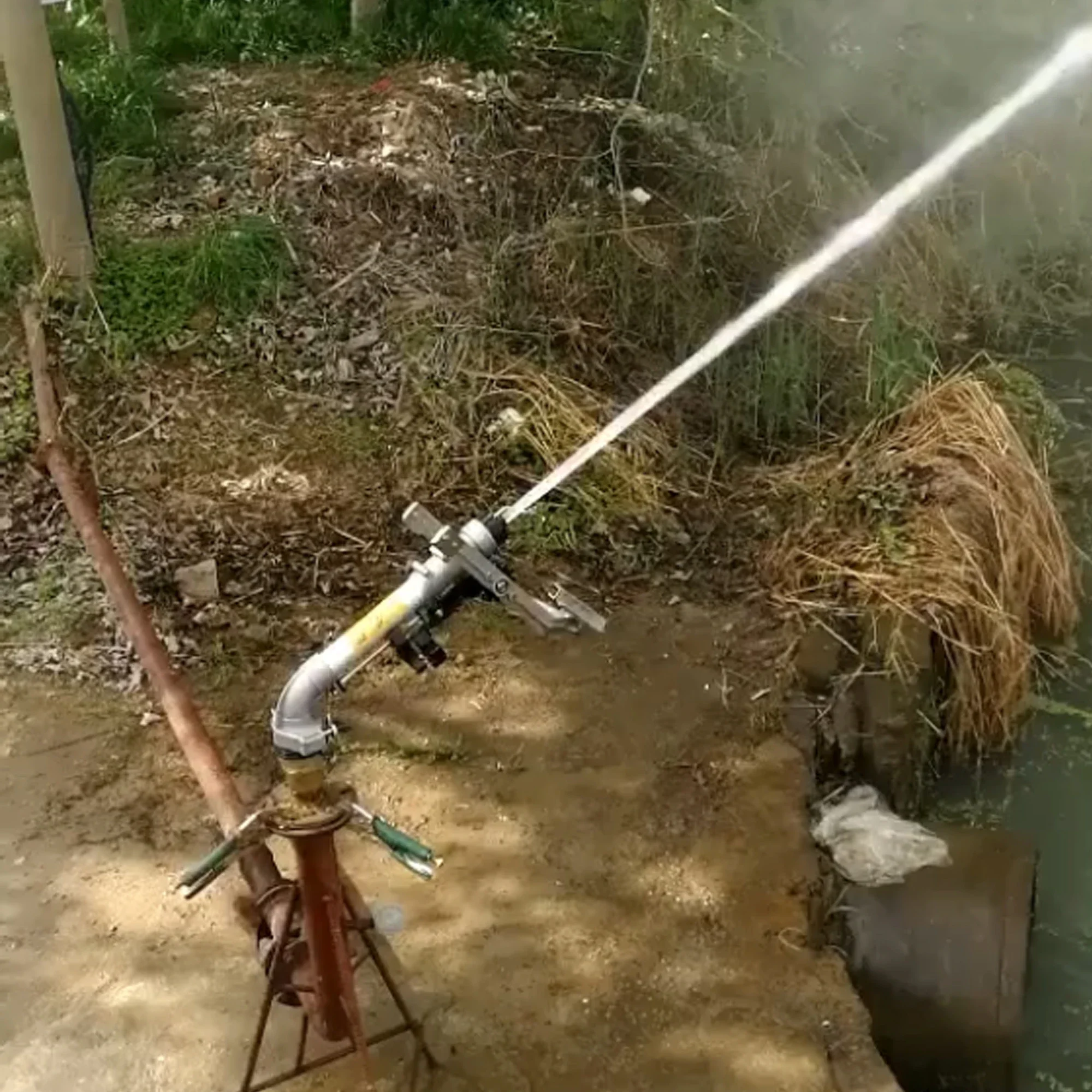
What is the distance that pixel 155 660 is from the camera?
10.1 ft

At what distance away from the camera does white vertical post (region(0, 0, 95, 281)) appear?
13.7 ft

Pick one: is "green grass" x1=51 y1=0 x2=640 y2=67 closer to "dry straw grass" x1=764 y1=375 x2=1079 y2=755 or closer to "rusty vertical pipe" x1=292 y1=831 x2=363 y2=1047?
"dry straw grass" x1=764 y1=375 x2=1079 y2=755

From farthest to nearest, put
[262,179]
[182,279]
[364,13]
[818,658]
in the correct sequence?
[364,13]
[262,179]
[182,279]
[818,658]

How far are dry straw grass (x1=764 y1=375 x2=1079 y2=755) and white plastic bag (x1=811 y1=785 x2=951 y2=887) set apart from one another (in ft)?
2.41

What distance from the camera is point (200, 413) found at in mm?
4570

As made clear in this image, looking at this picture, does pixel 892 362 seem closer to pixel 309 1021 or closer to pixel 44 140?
pixel 44 140

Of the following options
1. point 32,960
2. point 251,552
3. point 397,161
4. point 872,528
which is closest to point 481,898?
point 32,960

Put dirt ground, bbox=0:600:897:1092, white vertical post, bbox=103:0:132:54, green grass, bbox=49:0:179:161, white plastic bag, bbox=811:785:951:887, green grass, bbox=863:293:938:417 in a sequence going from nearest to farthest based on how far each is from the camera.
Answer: dirt ground, bbox=0:600:897:1092 → white plastic bag, bbox=811:785:951:887 → green grass, bbox=863:293:938:417 → green grass, bbox=49:0:179:161 → white vertical post, bbox=103:0:132:54

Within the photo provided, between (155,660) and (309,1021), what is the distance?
2.69ft

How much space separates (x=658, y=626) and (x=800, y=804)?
2.52 ft

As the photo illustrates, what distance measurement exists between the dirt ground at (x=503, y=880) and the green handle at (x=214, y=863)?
650 millimetres

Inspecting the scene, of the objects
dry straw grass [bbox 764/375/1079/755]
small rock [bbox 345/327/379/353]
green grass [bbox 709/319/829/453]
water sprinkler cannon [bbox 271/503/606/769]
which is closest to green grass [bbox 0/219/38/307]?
small rock [bbox 345/327/379/353]

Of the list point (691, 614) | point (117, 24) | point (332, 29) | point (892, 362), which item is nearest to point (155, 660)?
point (691, 614)

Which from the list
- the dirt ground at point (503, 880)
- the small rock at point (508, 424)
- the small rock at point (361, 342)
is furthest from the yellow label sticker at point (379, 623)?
the small rock at point (361, 342)
